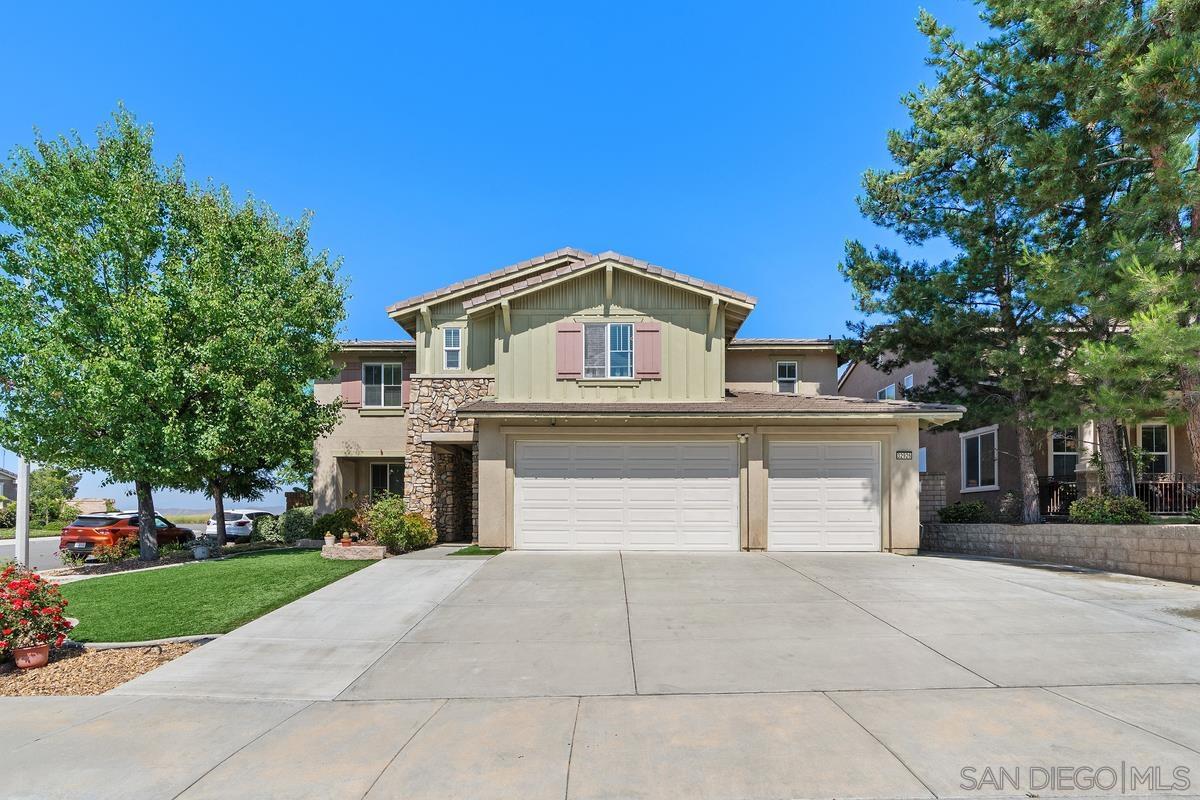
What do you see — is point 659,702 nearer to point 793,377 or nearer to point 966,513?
point 966,513

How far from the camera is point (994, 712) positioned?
5.35 m

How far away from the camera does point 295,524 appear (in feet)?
69.7

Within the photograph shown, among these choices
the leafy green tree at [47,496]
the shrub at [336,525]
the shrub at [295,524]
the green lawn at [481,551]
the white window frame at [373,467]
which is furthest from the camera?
the leafy green tree at [47,496]

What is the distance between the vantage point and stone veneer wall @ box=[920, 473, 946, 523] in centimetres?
1667

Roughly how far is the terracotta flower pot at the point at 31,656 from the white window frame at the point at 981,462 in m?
20.9

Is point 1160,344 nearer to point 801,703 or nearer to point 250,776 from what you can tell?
point 801,703

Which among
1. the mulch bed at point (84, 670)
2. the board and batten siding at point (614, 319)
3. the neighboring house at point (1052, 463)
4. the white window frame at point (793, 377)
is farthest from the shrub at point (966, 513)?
the mulch bed at point (84, 670)

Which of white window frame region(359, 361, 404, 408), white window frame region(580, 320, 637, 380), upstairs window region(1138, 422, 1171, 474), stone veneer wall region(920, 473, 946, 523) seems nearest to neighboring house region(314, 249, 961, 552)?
white window frame region(580, 320, 637, 380)

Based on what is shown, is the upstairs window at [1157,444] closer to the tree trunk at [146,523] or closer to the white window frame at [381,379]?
the white window frame at [381,379]

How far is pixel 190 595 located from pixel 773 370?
16.6m

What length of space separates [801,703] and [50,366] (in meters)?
15.7

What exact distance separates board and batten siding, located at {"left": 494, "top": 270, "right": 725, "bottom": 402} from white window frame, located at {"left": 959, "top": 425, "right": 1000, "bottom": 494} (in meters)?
9.47

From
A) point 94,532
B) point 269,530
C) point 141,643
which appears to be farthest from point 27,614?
point 269,530

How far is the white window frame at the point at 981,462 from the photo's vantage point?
19562mm
